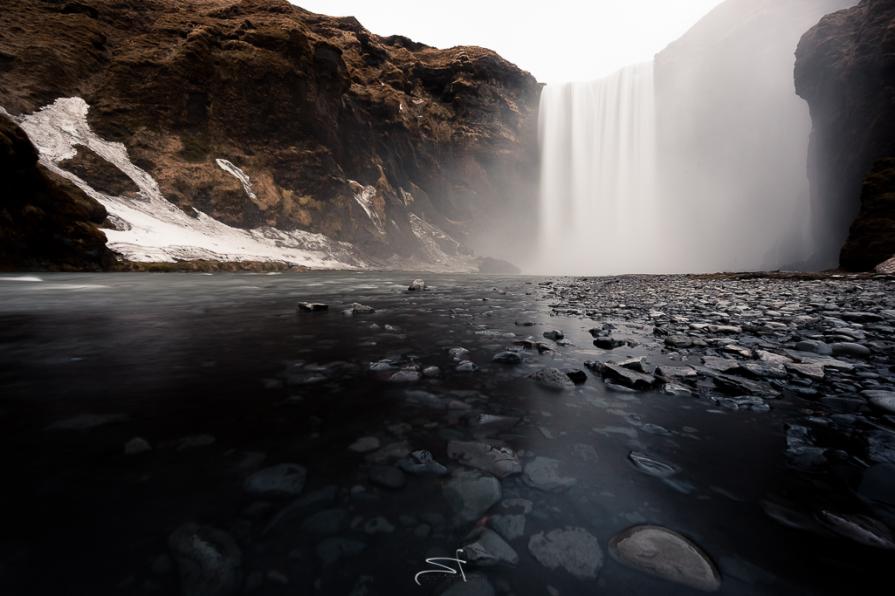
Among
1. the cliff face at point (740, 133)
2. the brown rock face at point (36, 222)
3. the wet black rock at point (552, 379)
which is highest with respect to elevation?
the cliff face at point (740, 133)

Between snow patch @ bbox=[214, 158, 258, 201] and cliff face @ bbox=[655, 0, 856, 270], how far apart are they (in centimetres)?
8571

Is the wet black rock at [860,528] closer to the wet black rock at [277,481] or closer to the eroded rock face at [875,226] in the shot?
the wet black rock at [277,481]

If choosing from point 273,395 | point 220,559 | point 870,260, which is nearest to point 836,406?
point 220,559

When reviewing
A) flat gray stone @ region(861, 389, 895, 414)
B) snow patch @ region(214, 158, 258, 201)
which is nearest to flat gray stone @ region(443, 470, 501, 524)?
flat gray stone @ region(861, 389, 895, 414)

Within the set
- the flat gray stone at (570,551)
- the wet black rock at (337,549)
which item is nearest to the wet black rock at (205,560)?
the wet black rock at (337,549)

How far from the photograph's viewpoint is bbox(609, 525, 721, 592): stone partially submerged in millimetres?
1218

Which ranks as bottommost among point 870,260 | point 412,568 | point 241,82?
point 412,568

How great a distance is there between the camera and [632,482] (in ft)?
5.89

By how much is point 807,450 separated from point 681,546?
4.39 ft

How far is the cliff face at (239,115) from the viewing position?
37656 mm

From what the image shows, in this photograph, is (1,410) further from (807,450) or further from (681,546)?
(807,450)

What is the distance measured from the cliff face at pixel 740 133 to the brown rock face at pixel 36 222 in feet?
303

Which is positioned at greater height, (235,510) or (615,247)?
(615,247)

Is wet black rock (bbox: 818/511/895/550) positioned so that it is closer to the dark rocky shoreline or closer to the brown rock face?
the dark rocky shoreline
